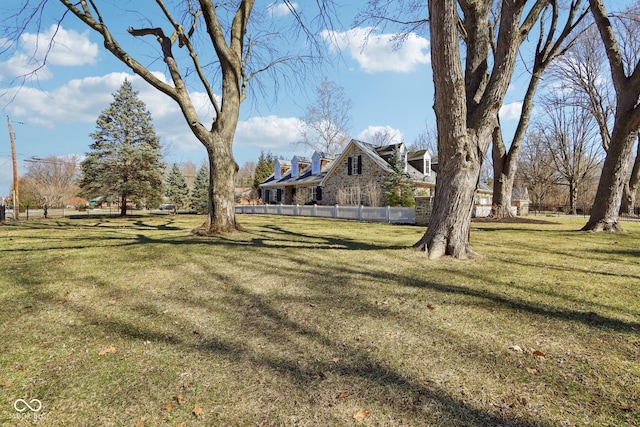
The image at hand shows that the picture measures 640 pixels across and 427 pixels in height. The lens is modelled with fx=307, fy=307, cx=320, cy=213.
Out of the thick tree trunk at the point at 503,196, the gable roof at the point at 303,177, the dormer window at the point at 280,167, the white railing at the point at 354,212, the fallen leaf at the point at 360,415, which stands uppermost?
the dormer window at the point at 280,167

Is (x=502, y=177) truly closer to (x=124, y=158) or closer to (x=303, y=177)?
(x=303, y=177)

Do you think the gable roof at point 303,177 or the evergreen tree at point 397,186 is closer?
the evergreen tree at point 397,186

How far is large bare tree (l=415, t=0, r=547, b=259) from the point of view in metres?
5.42

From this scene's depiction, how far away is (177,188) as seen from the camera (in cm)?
3394

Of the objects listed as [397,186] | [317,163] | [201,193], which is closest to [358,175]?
[397,186]

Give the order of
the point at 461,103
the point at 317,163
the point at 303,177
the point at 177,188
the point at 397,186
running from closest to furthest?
the point at 461,103
the point at 397,186
the point at 317,163
the point at 303,177
the point at 177,188

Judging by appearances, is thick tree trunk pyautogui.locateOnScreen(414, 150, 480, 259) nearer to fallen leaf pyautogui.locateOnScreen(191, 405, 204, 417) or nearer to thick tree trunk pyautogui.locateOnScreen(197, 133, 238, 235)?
fallen leaf pyautogui.locateOnScreen(191, 405, 204, 417)

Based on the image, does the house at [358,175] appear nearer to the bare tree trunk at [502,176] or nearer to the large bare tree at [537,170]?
the bare tree trunk at [502,176]

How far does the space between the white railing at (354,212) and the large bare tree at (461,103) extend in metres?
9.74

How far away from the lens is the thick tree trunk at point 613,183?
9.45m

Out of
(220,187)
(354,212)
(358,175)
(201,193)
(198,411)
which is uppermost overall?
(358,175)

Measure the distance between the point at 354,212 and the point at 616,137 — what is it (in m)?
11.8

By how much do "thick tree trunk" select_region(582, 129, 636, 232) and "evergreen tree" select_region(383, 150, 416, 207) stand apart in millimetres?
9843

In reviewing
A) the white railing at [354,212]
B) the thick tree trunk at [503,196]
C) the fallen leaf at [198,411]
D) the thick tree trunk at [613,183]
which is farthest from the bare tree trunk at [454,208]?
the thick tree trunk at [503,196]
